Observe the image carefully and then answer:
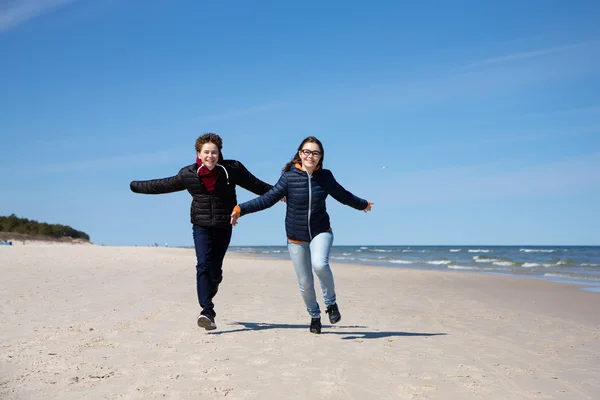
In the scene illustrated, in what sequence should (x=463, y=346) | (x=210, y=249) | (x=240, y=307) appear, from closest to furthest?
(x=463, y=346)
(x=210, y=249)
(x=240, y=307)

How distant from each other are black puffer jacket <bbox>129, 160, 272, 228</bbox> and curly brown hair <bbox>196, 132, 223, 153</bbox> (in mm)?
207

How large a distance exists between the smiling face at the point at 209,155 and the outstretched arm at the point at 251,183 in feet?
1.35

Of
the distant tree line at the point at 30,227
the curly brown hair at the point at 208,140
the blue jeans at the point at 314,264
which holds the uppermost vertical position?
the distant tree line at the point at 30,227

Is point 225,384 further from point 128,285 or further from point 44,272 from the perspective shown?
point 44,272

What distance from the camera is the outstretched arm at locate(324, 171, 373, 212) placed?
6344 millimetres

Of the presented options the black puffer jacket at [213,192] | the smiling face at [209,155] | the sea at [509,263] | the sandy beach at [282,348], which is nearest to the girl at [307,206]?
the black puffer jacket at [213,192]

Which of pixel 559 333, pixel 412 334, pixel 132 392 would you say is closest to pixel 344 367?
pixel 132 392

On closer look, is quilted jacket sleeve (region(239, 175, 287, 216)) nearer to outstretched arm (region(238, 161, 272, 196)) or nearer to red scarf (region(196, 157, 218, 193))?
red scarf (region(196, 157, 218, 193))

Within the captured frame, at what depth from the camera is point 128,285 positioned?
38.4 feet

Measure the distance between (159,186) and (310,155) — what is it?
199 centimetres

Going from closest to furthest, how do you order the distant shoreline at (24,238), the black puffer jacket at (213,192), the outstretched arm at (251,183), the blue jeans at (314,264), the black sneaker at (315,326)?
the blue jeans at (314,264) < the black sneaker at (315,326) < the black puffer jacket at (213,192) < the outstretched arm at (251,183) < the distant shoreline at (24,238)

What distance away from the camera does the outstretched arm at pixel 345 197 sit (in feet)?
20.8

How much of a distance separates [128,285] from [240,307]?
379cm

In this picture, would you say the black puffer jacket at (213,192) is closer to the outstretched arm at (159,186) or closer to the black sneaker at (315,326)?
the outstretched arm at (159,186)
